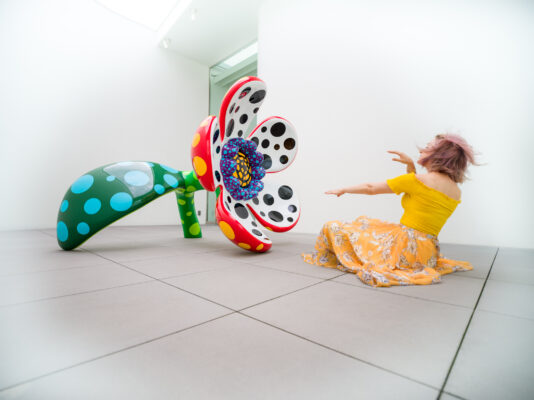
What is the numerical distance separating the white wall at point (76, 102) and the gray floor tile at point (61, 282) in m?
2.44

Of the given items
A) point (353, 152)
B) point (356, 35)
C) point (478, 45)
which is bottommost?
point (353, 152)

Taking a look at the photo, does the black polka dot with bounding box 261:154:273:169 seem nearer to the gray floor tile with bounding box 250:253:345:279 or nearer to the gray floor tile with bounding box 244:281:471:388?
the gray floor tile with bounding box 250:253:345:279

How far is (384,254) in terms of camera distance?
45.6 inches

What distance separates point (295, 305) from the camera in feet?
2.57

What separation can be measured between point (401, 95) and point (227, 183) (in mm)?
1738

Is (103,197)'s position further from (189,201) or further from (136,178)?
(189,201)

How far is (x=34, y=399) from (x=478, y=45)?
2854 mm

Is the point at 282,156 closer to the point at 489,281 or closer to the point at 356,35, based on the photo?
the point at 489,281

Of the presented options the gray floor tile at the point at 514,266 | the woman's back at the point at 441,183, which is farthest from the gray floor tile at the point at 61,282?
the gray floor tile at the point at 514,266

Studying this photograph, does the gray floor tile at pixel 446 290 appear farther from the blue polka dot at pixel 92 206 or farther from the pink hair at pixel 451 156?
the blue polka dot at pixel 92 206

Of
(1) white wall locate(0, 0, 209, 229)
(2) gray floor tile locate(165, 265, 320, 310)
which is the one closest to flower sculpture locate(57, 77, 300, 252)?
(2) gray floor tile locate(165, 265, 320, 310)

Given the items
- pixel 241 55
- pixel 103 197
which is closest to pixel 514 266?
pixel 103 197

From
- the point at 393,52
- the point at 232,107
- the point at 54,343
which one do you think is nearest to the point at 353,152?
the point at 393,52

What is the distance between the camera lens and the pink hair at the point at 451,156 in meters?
1.12
